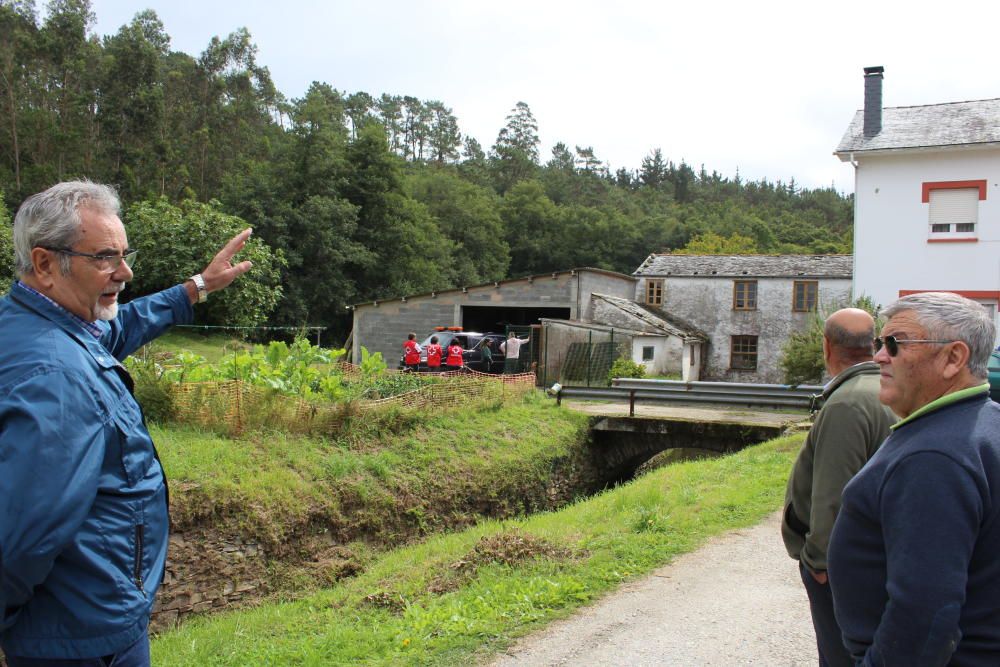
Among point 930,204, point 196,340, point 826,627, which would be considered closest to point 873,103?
point 930,204

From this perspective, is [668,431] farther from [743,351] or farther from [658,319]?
[743,351]

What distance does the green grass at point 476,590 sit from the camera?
5.09 meters

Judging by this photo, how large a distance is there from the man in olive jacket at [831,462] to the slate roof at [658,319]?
26.1 m

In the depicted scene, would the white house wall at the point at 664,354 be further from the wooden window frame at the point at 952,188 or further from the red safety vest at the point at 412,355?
the wooden window frame at the point at 952,188

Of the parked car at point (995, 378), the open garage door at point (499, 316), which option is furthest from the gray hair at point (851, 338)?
the open garage door at point (499, 316)

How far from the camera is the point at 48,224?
94.6 inches

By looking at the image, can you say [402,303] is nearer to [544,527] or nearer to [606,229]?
[544,527]

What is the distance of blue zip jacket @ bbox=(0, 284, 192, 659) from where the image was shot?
6.73 feet

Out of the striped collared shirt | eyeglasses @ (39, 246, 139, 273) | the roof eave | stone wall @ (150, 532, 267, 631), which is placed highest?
the roof eave

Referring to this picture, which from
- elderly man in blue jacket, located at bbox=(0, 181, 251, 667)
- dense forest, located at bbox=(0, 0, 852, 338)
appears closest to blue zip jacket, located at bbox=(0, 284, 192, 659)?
elderly man in blue jacket, located at bbox=(0, 181, 251, 667)

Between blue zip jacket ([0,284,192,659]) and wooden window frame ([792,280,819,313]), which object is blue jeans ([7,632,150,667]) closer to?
blue zip jacket ([0,284,192,659])

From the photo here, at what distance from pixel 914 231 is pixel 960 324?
1871cm

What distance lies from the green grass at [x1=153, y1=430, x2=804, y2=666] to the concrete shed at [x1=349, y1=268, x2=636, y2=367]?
19887 mm

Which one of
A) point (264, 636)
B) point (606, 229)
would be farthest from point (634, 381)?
point (606, 229)
